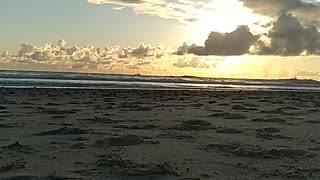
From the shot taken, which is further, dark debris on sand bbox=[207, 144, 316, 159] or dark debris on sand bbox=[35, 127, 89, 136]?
dark debris on sand bbox=[35, 127, 89, 136]

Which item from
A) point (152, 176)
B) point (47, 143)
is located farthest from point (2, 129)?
point (152, 176)

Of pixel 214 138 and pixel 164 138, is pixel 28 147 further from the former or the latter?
pixel 214 138

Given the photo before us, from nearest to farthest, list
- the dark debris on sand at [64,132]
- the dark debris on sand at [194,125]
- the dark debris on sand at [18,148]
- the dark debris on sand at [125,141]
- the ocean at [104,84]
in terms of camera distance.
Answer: the dark debris on sand at [18,148], the dark debris on sand at [125,141], the dark debris on sand at [64,132], the dark debris on sand at [194,125], the ocean at [104,84]

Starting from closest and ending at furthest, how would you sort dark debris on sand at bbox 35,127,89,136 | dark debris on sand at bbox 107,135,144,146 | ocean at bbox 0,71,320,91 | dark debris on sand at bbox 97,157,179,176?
dark debris on sand at bbox 97,157,179,176 < dark debris on sand at bbox 107,135,144,146 < dark debris on sand at bbox 35,127,89,136 < ocean at bbox 0,71,320,91

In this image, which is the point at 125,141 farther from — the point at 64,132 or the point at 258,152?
the point at 258,152

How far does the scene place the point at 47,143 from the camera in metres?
9.05

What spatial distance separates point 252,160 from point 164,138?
2.66 meters

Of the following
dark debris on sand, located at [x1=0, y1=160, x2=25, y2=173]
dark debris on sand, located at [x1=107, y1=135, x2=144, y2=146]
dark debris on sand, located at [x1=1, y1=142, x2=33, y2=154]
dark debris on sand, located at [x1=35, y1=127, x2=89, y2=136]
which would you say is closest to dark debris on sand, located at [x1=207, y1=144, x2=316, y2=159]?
dark debris on sand, located at [x1=107, y1=135, x2=144, y2=146]

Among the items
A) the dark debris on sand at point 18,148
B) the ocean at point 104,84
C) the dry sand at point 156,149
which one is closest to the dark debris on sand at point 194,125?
the dry sand at point 156,149

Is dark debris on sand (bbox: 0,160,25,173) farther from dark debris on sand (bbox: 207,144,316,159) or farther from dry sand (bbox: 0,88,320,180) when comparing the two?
dark debris on sand (bbox: 207,144,316,159)

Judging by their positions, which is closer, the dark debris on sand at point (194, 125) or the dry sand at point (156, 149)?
the dry sand at point (156, 149)

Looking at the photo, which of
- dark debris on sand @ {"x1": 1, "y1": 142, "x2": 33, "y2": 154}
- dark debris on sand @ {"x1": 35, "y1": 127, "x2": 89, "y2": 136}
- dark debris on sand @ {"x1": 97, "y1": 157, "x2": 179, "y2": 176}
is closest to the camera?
dark debris on sand @ {"x1": 97, "y1": 157, "x2": 179, "y2": 176}

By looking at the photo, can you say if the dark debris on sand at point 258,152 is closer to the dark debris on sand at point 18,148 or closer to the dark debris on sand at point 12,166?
the dark debris on sand at point 18,148

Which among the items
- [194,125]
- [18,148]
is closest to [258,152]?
[194,125]
